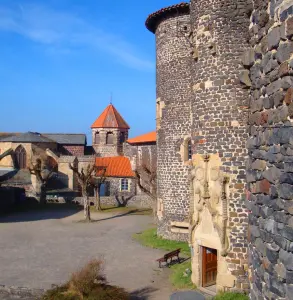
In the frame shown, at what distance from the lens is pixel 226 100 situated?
10461 mm

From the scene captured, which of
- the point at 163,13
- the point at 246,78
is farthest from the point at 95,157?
the point at 246,78

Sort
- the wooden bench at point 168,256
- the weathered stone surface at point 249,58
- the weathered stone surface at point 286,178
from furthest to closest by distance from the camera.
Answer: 1. the wooden bench at point 168,256
2. the weathered stone surface at point 249,58
3. the weathered stone surface at point 286,178

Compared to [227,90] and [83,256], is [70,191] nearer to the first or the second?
[83,256]

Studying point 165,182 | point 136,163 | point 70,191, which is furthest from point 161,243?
point 70,191

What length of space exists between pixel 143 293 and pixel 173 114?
799 cm

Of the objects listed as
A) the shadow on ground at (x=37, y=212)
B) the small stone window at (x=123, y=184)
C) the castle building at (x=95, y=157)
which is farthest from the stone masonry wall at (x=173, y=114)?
the small stone window at (x=123, y=184)

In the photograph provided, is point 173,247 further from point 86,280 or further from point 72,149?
point 72,149

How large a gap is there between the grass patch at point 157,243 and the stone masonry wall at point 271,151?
1234 centimetres

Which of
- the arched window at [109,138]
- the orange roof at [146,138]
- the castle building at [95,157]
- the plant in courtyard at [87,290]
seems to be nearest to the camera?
the plant in courtyard at [87,290]

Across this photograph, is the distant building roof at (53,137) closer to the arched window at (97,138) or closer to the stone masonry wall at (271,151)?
the arched window at (97,138)

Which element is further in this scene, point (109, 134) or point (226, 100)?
point (109, 134)

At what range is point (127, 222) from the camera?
24.7 meters

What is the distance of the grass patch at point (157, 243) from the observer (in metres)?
16.9

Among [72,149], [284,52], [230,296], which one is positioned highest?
[72,149]
